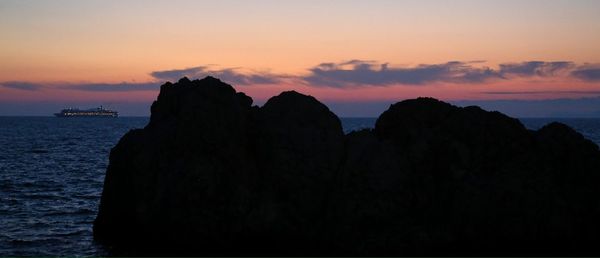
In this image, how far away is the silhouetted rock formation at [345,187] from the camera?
19109 mm

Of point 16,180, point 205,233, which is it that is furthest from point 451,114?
point 16,180

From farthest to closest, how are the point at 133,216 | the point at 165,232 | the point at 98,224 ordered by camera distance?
the point at 98,224 < the point at 133,216 < the point at 165,232

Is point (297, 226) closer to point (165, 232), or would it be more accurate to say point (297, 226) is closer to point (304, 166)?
point (304, 166)

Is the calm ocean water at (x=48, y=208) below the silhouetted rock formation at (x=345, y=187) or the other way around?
below

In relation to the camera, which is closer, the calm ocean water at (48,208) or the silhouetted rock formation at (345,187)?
the silhouetted rock formation at (345,187)

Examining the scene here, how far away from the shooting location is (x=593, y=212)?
19703 mm

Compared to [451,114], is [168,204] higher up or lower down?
lower down

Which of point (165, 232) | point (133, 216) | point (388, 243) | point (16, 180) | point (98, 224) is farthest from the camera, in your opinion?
point (16, 180)

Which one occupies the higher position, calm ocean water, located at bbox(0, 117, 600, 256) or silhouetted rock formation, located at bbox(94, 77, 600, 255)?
silhouetted rock formation, located at bbox(94, 77, 600, 255)

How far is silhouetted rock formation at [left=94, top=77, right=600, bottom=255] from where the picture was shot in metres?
19.1

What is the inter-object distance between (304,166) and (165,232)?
17.5 feet

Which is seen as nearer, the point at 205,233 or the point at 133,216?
the point at 205,233

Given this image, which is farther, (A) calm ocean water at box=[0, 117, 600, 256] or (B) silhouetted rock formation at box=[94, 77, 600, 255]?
(A) calm ocean water at box=[0, 117, 600, 256]

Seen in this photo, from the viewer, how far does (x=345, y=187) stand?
19.7 meters
